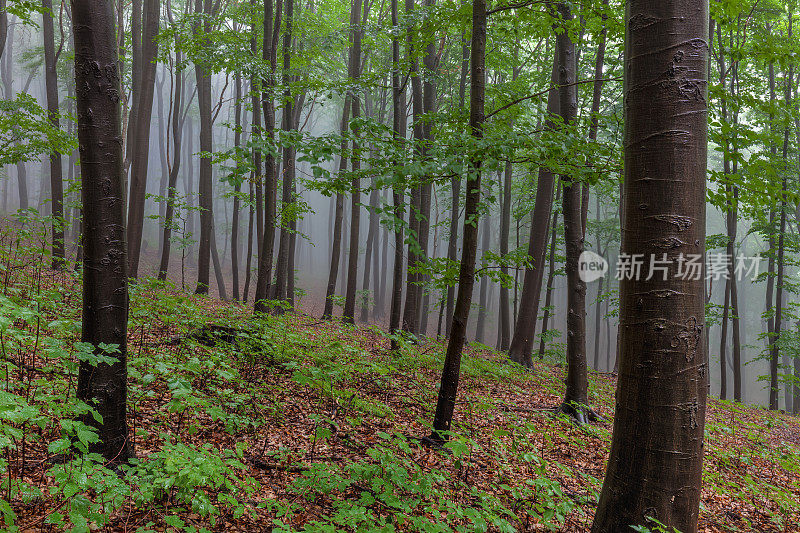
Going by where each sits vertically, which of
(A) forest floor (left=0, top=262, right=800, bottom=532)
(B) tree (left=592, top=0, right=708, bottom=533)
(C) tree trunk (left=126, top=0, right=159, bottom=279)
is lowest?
(A) forest floor (left=0, top=262, right=800, bottom=532)

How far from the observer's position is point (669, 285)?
1.85 m

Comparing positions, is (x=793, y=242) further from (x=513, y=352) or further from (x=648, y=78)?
(x=648, y=78)

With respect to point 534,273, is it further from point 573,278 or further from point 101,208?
point 101,208

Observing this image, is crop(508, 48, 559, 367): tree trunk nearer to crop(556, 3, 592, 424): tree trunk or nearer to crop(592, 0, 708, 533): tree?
crop(556, 3, 592, 424): tree trunk

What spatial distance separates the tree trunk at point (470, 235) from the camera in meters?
4.20

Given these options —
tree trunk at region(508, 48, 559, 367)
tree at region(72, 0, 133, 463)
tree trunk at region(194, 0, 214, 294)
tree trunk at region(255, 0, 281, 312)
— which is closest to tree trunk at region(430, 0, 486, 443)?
tree at region(72, 0, 133, 463)

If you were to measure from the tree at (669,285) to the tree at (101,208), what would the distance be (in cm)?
294

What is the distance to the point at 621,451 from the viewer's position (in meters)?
1.95

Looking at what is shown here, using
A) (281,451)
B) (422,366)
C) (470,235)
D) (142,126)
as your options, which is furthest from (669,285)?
(142,126)

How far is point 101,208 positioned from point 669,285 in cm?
323

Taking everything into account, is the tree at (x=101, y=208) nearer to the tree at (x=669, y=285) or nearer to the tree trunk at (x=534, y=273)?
the tree at (x=669, y=285)

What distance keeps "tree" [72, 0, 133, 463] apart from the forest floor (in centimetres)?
19

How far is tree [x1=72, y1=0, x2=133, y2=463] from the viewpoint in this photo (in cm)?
272

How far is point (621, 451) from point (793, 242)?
16.0 metres
